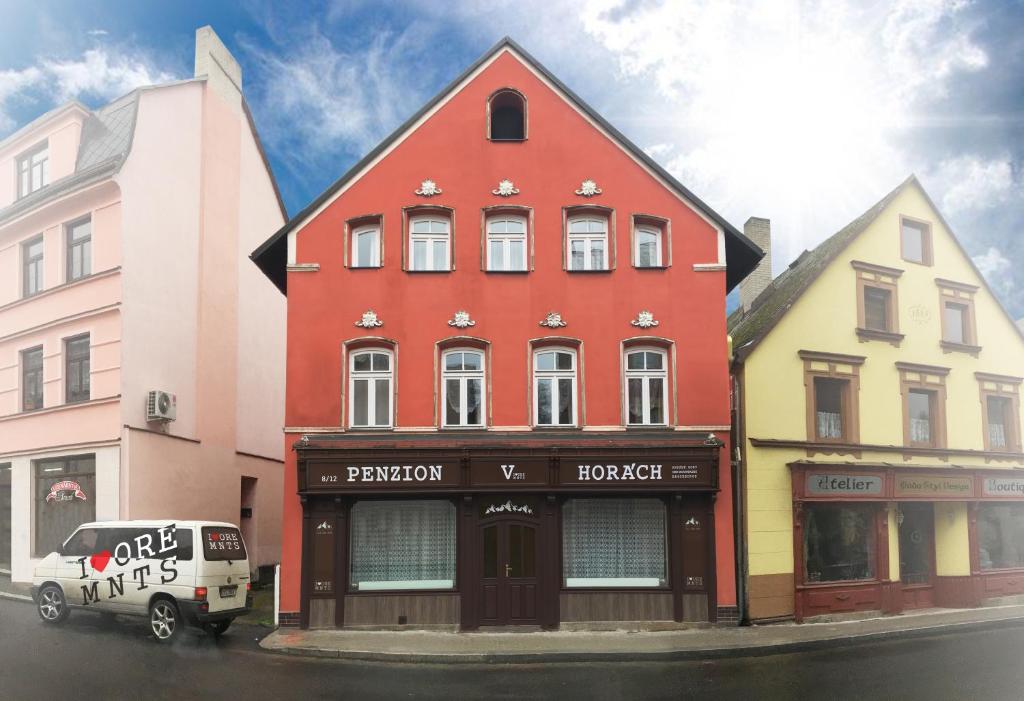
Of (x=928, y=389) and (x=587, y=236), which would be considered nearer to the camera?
(x=587, y=236)

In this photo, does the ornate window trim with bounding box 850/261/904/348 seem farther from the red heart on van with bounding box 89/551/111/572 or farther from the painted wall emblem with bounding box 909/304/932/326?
the red heart on van with bounding box 89/551/111/572

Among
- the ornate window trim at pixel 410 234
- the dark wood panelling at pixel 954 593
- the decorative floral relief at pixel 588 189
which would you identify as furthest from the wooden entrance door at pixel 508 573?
the dark wood panelling at pixel 954 593

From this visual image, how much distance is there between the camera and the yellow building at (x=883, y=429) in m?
19.1

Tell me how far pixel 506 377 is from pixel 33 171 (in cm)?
1239

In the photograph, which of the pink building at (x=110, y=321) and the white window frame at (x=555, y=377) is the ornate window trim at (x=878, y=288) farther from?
the pink building at (x=110, y=321)

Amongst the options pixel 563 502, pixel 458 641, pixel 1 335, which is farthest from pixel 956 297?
pixel 1 335

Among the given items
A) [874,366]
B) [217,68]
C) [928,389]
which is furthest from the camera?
[217,68]

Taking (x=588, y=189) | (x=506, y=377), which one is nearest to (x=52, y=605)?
(x=506, y=377)

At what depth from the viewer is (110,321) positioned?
1986 cm

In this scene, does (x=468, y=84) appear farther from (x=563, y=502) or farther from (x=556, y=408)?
(x=563, y=502)

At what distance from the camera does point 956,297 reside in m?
20.8

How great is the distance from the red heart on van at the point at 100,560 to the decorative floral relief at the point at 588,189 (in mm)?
11327

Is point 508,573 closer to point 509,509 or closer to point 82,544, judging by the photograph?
point 509,509

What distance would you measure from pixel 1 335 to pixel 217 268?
5255 mm
